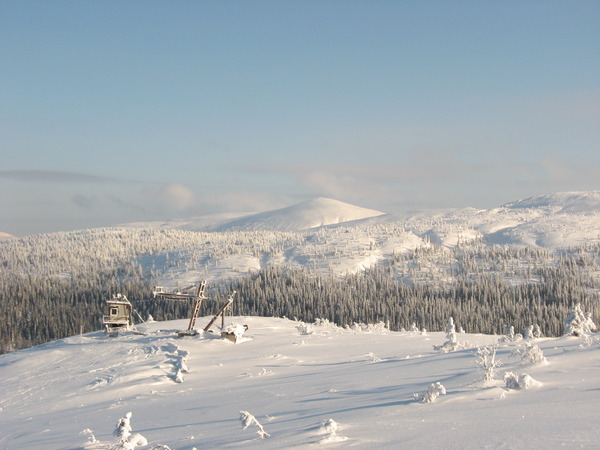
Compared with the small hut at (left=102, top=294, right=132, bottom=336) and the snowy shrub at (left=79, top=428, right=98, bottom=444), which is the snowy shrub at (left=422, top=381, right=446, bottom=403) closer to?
the snowy shrub at (left=79, top=428, right=98, bottom=444)

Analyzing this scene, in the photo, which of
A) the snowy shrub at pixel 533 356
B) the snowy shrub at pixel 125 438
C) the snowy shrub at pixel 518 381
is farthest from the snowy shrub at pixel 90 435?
the snowy shrub at pixel 533 356

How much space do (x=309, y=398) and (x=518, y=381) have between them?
626 centimetres

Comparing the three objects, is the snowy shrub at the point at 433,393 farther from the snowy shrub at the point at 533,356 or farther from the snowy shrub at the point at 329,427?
the snowy shrub at the point at 533,356

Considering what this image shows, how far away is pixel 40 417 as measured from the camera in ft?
69.3

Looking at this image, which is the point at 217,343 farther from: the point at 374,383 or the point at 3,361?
the point at 374,383

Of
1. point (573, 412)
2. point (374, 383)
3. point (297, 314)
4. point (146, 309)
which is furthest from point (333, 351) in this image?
point (146, 309)

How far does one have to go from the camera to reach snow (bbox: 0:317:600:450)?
1083 centimetres

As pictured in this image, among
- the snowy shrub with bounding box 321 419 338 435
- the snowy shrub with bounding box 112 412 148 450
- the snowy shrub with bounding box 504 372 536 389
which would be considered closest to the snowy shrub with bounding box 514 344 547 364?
the snowy shrub with bounding box 504 372 536 389

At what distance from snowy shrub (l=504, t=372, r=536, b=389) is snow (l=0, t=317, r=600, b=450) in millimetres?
42

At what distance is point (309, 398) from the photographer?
16.6 m

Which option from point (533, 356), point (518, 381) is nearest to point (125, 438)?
point (518, 381)

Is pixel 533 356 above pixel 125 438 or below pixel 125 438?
above

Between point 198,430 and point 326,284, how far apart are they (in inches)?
5791

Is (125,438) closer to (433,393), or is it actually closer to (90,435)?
(90,435)
